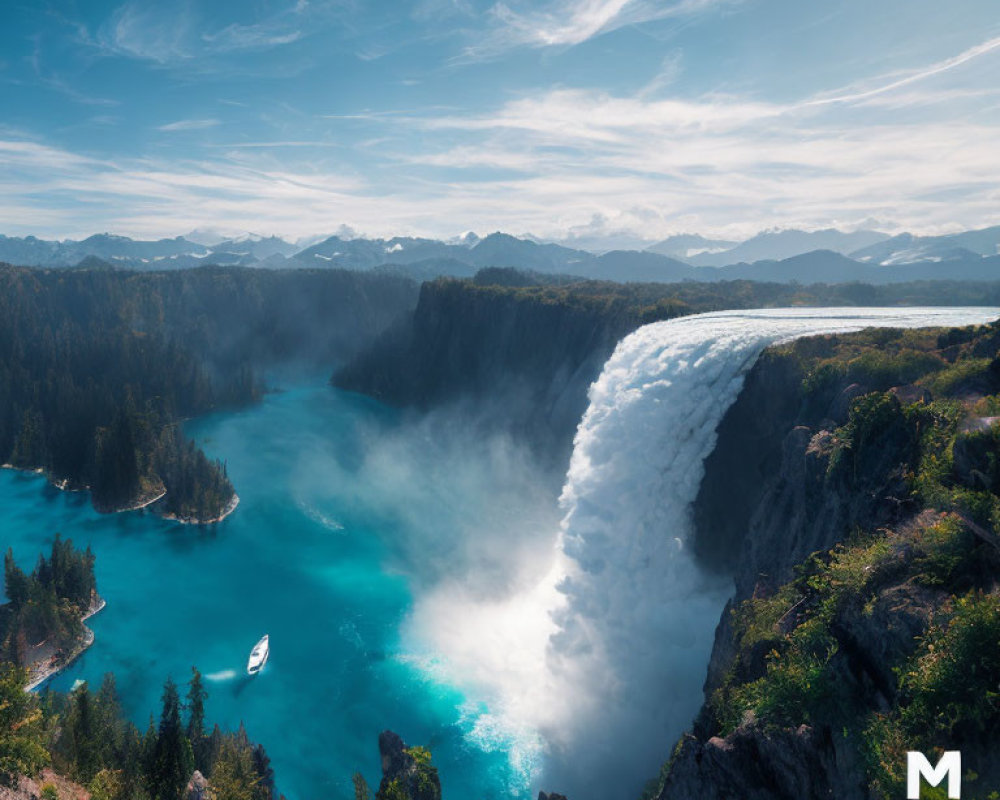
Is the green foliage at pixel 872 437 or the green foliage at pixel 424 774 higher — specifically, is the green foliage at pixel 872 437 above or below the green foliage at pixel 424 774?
above

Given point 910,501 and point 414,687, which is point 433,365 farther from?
point 910,501

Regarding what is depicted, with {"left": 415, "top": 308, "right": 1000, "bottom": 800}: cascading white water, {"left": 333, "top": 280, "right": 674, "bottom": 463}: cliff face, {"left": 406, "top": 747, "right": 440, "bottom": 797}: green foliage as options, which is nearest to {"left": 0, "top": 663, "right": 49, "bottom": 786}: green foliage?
{"left": 406, "top": 747, "right": 440, "bottom": 797}: green foliage

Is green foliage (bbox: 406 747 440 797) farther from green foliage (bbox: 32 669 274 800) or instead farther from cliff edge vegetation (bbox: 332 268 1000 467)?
cliff edge vegetation (bbox: 332 268 1000 467)

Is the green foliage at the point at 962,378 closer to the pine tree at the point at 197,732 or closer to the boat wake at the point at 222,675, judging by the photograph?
the pine tree at the point at 197,732

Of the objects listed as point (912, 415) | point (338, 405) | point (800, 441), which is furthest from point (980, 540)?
point (338, 405)

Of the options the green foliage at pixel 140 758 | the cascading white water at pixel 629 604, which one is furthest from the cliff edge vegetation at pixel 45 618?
the cascading white water at pixel 629 604
